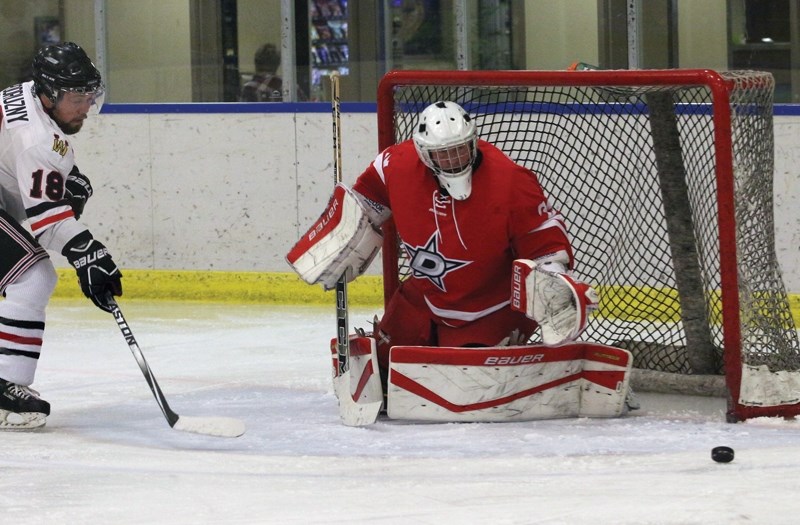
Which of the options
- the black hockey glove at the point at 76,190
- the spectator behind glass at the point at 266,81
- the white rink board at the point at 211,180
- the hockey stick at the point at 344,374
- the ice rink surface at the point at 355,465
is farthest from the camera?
the spectator behind glass at the point at 266,81

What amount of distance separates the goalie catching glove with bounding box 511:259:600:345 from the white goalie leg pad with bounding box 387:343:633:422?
0.16m

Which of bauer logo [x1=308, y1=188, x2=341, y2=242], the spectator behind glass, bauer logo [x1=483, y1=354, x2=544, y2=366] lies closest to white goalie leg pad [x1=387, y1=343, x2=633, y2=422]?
bauer logo [x1=483, y1=354, x2=544, y2=366]

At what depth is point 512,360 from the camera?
375cm

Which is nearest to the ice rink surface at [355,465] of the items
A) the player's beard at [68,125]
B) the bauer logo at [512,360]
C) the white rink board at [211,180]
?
the bauer logo at [512,360]

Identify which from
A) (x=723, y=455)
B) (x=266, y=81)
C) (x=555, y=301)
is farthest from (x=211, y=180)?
(x=723, y=455)

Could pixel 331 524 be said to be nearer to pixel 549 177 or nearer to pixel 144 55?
pixel 549 177

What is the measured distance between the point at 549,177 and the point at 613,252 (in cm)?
36

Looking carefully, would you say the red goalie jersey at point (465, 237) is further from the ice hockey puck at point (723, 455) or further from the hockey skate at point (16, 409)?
the hockey skate at point (16, 409)

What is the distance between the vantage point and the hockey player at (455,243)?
365 centimetres

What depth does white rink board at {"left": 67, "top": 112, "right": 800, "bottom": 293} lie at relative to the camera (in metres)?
6.32

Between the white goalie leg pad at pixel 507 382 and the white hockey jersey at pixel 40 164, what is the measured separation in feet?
3.03

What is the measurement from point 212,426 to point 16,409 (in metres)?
0.53

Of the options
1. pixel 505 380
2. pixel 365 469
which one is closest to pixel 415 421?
pixel 505 380

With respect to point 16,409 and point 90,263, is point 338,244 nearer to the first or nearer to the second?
point 90,263
